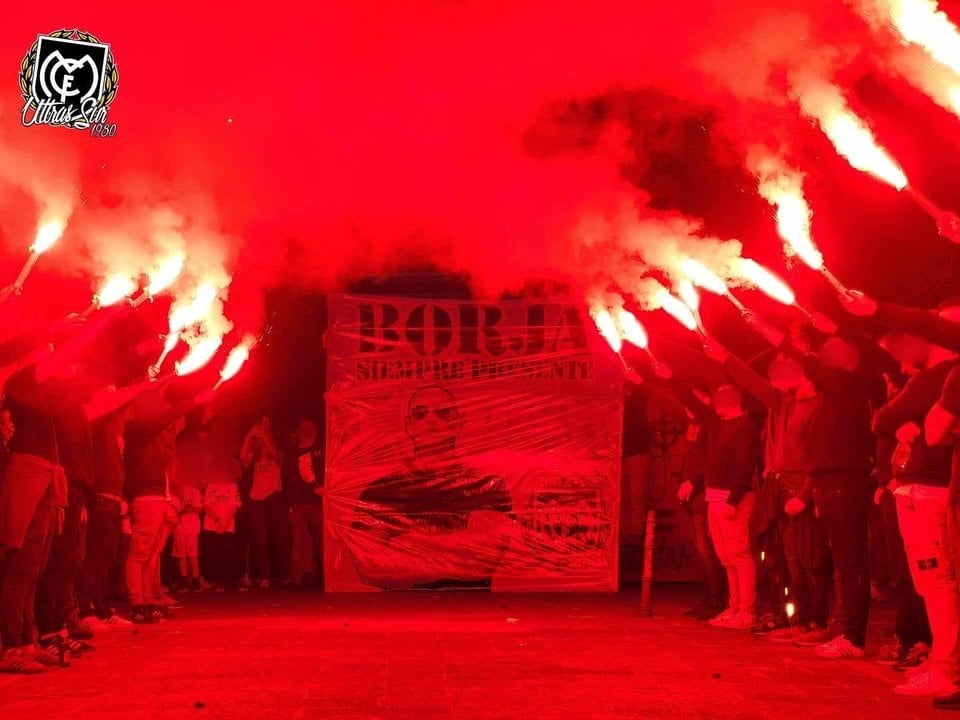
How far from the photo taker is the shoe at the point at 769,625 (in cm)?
1014

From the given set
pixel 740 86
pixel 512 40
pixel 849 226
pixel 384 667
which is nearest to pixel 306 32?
pixel 512 40

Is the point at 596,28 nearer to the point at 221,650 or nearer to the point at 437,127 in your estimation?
the point at 437,127

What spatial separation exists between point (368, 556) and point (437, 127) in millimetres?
4626

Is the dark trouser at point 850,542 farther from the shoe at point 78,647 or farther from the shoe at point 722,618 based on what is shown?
the shoe at point 78,647

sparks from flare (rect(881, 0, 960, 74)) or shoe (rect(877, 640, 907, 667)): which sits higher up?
sparks from flare (rect(881, 0, 960, 74))

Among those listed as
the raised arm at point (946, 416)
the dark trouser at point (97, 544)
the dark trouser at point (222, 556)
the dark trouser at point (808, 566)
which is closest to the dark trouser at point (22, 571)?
the dark trouser at point (97, 544)

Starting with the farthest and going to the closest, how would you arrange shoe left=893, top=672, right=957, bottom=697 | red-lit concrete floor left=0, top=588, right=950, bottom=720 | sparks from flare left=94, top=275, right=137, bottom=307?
sparks from flare left=94, top=275, right=137, bottom=307, shoe left=893, top=672, right=957, bottom=697, red-lit concrete floor left=0, top=588, right=950, bottom=720

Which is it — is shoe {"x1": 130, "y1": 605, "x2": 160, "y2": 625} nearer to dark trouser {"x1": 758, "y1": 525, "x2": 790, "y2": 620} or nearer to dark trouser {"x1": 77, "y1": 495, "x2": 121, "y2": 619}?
dark trouser {"x1": 77, "y1": 495, "x2": 121, "y2": 619}

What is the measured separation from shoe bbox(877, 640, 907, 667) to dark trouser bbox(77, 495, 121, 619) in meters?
5.92

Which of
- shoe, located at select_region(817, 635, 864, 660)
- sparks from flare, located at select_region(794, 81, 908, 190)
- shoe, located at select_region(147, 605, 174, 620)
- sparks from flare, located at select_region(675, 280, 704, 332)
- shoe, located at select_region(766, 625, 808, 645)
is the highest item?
sparks from flare, located at select_region(794, 81, 908, 190)

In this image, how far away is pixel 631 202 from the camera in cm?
1312

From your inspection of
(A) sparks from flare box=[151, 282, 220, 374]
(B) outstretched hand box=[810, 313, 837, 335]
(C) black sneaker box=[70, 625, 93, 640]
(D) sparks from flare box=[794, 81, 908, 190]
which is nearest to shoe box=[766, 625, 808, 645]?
(B) outstretched hand box=[810, 313, 837, 335]

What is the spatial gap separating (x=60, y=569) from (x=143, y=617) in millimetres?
2226

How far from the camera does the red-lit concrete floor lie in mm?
6484
